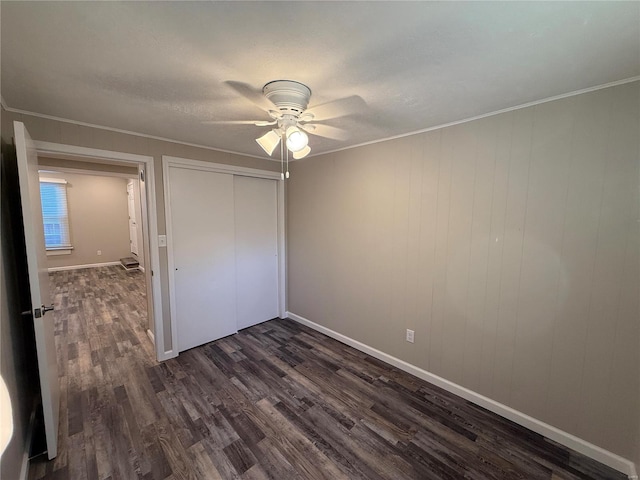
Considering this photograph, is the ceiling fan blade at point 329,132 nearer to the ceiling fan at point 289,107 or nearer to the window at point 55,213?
the ceiling fan at point 289,107

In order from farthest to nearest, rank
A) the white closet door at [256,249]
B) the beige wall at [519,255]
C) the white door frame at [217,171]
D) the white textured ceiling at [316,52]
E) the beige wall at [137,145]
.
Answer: the white closet door at [256,249] → the white door frame at [217,171] → the beige wall at [137,145] → the beige wall at [519,255] → the white textured ceiling at [316,52]

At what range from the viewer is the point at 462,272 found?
220cm

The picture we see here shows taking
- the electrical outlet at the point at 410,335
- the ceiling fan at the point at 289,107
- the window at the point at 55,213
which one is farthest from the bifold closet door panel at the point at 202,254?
the window at the point at 55,213

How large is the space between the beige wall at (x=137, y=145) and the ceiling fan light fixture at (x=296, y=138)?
1778 millimetres

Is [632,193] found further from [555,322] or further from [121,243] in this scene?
[121,243]

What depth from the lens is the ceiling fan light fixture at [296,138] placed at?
1.52 metres

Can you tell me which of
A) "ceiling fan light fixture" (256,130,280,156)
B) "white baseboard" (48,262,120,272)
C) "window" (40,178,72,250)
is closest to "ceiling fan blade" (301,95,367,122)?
"ceiling fan light fixture" (256,130,280,156)

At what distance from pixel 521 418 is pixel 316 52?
2.75m

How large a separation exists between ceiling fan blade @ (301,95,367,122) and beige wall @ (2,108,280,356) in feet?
5.19

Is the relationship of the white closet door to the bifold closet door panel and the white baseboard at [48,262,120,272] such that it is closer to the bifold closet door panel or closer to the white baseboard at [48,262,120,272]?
the bifold closet door panel

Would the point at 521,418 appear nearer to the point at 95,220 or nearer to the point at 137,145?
the point at 137,145

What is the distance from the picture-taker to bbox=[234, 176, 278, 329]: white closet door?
3.45m

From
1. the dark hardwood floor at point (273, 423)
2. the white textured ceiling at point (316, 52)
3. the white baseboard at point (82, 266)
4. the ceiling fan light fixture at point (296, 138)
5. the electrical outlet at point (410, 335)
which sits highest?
the white textured ceiling at point (316, 52)

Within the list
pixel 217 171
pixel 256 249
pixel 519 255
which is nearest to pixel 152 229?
pixel 217 171
